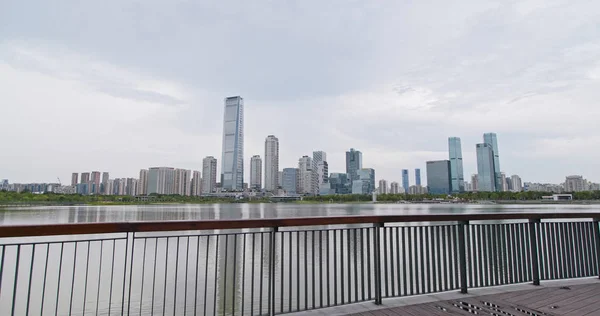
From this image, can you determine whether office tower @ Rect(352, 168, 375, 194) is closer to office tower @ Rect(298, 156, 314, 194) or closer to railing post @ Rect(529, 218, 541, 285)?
office tower @ Rect(298, 156, 314, 194)

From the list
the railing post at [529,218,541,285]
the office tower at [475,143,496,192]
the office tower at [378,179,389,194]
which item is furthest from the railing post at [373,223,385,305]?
the office tower at [378,179,389,194]

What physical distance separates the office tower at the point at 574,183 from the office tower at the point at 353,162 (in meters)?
82.7

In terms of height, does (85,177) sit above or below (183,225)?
above

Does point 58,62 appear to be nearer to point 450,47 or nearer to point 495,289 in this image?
point 450,47

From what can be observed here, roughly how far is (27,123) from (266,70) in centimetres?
1543

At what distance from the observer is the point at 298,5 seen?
12625mm

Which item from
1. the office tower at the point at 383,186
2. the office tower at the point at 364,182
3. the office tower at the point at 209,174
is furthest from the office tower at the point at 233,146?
the office tower at the point at 383,186

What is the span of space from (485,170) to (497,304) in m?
135

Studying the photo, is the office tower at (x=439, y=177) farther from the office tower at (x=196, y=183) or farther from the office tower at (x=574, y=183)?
the office tower at (x=196, y=183)

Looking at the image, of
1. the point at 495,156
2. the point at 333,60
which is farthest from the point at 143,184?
the point at 495,156

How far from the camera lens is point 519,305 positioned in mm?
3164

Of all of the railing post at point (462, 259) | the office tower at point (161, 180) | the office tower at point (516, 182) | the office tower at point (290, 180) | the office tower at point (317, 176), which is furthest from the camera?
the office tower at point (317, 176)

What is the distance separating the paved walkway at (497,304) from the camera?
300 centimetres

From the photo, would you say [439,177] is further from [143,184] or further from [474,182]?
[143,184]
